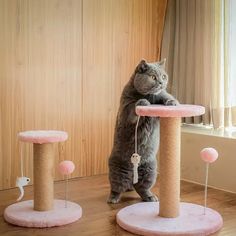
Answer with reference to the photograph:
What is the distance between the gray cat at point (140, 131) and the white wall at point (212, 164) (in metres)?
0.57

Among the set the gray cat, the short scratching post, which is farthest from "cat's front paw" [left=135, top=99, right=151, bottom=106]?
the short scratching post

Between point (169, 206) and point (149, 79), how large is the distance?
0.72 metres

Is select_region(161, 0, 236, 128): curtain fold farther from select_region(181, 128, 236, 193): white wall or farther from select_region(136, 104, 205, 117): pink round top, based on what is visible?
select_region(136, 104, 205, 117): pink round top

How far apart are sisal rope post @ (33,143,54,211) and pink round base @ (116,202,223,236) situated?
16.3 inches

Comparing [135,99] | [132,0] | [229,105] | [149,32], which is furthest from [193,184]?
[132,0]

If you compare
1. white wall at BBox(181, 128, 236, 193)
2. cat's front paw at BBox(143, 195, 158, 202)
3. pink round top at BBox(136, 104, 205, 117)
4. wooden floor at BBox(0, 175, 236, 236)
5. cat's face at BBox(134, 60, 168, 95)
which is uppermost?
cat's face at BBox(134, 60, 168, 95)

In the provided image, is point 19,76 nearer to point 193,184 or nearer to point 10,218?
point 10,218

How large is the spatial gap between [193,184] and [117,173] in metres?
0.77

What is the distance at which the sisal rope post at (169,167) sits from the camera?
7.51 feet

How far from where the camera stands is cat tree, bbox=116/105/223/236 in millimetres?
2166

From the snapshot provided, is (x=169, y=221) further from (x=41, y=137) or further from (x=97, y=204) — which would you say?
(x=41, y=137)

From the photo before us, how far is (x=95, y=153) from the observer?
3367 mm

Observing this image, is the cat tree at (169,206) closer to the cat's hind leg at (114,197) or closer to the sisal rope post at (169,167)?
the sisal rope post at (169,167)

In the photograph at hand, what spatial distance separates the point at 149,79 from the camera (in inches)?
96.7
